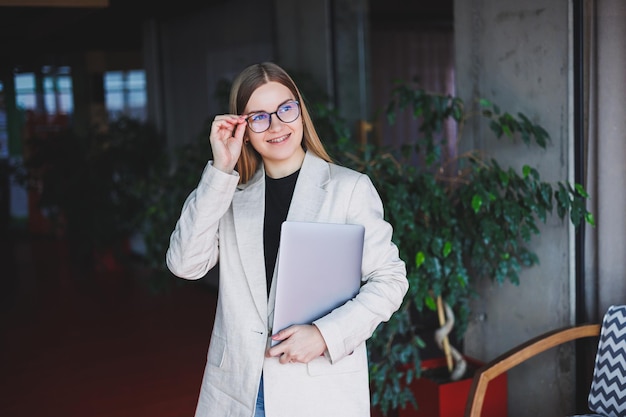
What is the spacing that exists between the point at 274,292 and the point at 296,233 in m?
0.21

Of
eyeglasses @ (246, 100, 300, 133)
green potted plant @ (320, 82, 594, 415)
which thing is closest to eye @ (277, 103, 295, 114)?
eyeglasses @ (246, 100, 300, 133)

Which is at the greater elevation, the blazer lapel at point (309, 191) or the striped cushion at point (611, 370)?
the blazer lapel at point (309, 191)

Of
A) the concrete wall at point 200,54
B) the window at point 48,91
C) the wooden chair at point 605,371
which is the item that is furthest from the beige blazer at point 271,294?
the window at point 48,91

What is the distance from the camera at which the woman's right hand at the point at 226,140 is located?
1.91m

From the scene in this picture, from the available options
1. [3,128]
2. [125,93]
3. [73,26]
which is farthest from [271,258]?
[3,128]

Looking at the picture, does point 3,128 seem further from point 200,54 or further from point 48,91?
point 200,54

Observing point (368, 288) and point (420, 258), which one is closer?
point (368, 288)

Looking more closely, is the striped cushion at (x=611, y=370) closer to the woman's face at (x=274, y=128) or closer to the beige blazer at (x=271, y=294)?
the beige blazer at (x=271, y=294)

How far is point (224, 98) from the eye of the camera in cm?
545

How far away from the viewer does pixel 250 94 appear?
2.01m

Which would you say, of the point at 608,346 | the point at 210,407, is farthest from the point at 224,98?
the point at 210,407

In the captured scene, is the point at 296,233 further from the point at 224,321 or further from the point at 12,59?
the point at 12,59

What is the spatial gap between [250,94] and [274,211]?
32 cm

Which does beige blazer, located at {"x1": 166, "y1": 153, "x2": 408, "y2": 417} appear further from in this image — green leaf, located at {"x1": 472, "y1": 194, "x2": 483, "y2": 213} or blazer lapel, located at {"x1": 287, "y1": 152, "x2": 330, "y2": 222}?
green leaf, located at {"x1": 472, "y1": 194, "x2": 483, "y2": 213}
